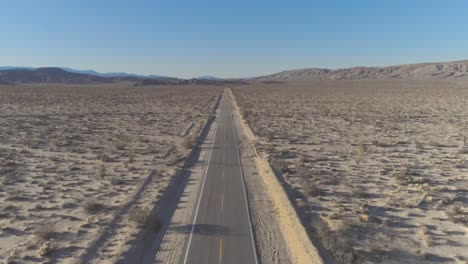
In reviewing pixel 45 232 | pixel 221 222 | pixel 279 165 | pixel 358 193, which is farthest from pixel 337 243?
pixel 279 165

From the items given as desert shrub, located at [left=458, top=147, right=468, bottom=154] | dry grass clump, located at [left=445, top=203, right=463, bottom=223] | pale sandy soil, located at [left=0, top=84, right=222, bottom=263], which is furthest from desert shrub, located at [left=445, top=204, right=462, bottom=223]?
desert shrub, located at [left=458, top=147, right=468, bottom=154]

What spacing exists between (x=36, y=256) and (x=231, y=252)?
7.54m

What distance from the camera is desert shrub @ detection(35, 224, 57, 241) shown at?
1602 cm

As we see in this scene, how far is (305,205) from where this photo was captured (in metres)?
19.9

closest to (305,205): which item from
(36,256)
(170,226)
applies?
(170,226)

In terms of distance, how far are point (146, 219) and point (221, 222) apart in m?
3.44

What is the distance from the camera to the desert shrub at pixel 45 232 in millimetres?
16016

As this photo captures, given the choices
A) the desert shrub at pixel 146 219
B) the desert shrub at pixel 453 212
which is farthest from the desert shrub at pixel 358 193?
the desert shrub at pixel 146 219

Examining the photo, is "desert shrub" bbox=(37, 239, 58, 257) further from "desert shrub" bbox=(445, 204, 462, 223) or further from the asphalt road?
"desert shrub" bbox=(445, 204, 462, 223)

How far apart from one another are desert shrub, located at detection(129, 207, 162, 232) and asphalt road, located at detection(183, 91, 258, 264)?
5.53 feet

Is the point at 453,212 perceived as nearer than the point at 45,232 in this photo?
No

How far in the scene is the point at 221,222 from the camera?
1742 cm

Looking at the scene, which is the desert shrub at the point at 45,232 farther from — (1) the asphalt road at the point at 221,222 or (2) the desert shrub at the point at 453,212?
(2) the desert shrub at the point at 453,212

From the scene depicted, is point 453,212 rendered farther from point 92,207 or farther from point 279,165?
point 92,207
